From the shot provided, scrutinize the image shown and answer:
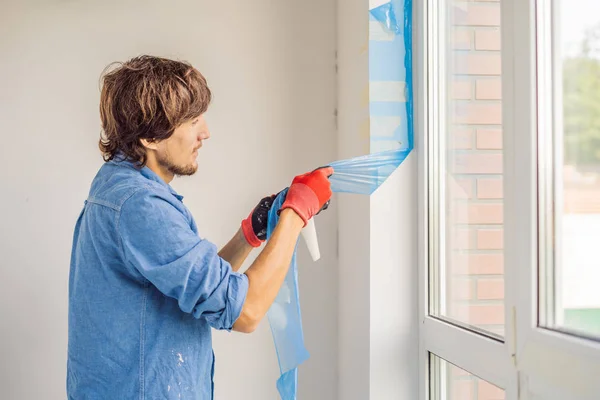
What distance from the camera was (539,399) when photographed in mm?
1130

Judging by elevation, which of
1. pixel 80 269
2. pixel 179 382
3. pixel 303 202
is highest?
pixel 303 202

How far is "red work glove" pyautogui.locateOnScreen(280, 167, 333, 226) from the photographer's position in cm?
140

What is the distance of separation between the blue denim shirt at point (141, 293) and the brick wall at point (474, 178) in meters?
0.52

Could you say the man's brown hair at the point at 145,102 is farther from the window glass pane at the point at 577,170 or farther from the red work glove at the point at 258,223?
the window glass pane at the point at 577,170

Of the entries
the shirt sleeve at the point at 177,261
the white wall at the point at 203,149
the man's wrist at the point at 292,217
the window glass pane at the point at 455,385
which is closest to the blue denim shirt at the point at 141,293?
the shirt sleeve at the point at 177,261

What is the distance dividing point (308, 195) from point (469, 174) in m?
0.37

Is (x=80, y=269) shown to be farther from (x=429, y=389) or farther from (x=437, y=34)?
(x=437, y=34)

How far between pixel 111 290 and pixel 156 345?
0.14 metres

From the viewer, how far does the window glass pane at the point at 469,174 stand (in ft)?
4.39

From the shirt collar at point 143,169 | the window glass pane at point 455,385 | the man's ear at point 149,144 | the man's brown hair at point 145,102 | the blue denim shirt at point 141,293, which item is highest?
the man's brown hair at point 145,102

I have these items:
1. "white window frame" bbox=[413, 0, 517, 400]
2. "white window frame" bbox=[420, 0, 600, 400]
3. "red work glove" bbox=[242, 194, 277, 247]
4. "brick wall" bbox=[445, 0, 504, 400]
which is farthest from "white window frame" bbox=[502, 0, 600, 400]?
"red work glove" bbox=[242, 194, 277, 247]

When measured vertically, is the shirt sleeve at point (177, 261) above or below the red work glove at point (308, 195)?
below

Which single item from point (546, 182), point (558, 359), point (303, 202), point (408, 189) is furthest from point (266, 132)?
point (558, 359)

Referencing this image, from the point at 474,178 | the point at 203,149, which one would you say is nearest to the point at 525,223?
the point at 474,178
